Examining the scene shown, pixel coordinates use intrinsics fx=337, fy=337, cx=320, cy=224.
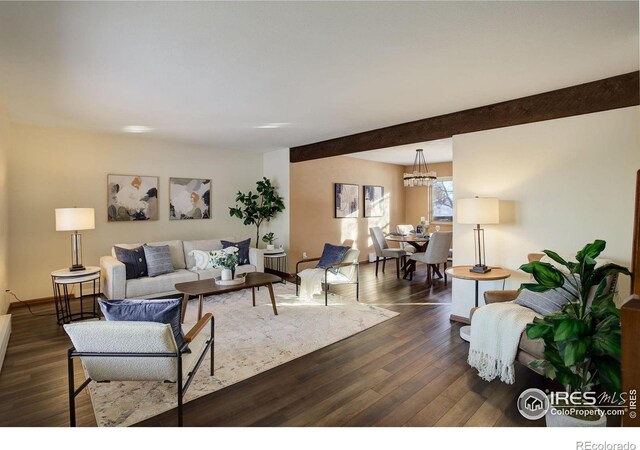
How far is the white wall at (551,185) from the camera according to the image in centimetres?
294

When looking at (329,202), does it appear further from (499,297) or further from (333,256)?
(499,297)

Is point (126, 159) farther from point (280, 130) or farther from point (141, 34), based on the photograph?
point (141, 34)

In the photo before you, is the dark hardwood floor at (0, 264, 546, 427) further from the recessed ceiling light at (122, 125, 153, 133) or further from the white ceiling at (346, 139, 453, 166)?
the white ceiling at (346, 139, 453, 166)

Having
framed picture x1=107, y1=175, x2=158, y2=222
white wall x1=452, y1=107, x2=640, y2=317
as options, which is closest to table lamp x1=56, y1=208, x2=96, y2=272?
framed picture x1=107, y1=175, x2=158, y2=222

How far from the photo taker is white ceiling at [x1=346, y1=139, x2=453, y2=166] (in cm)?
623

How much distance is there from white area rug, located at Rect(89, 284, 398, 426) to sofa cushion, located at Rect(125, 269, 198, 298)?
1.30ft

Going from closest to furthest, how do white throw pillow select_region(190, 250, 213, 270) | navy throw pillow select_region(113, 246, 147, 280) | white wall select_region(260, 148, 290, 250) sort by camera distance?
1. navy throw pillow select_region(113, 246, 147, 280)
2. white throw pillow select_region(190, 250, 213, 270)
3. white wall select_region(260, 148, 290, 250)

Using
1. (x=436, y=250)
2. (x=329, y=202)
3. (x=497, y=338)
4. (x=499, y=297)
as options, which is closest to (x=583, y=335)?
(x=497, y=338)

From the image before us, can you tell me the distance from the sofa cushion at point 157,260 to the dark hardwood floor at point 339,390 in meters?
1.24

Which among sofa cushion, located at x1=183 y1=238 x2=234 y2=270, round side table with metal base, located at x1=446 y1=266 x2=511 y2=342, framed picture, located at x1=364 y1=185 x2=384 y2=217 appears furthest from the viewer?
framed picture, located at x1=364 y1=185 x2=384 y2=217

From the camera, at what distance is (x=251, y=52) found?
95.0 inches

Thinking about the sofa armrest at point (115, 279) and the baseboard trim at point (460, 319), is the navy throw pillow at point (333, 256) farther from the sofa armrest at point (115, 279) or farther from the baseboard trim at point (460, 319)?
the sofa armrest at point (115, 279)

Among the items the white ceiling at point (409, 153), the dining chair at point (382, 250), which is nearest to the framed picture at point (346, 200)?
the white ceiling at point (409, 153)

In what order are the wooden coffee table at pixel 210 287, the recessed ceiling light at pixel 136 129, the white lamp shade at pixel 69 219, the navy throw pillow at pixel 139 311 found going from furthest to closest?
the recessed ceiling light at pixel 136 129
the white lamp shade at pixel 69 219
the wooden coffee table at pixel 210 287
the navy throw pillow at pixel 139 311
